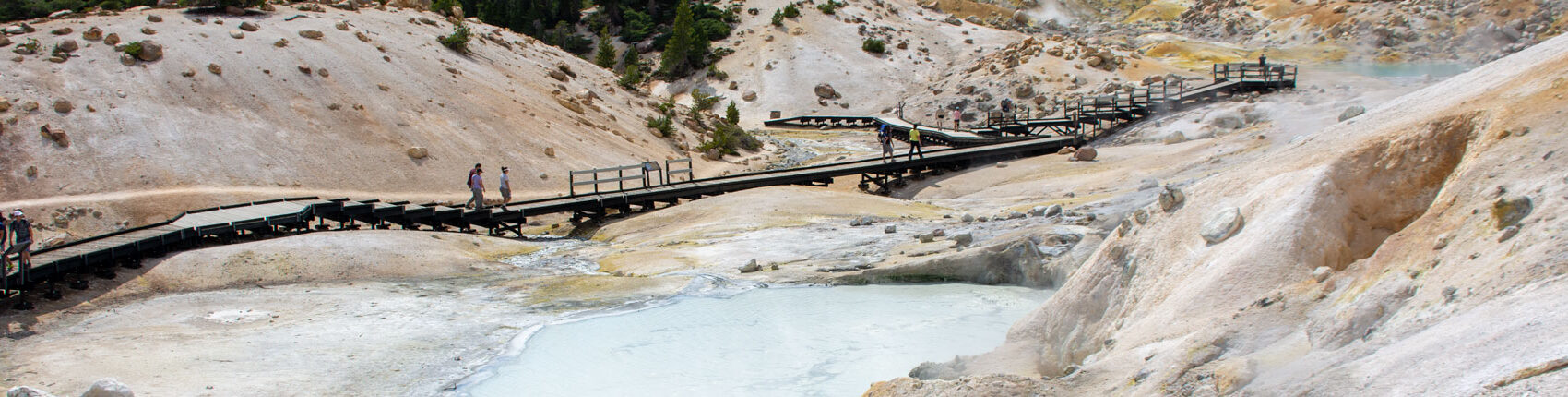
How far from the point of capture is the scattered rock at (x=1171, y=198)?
10.5 metres

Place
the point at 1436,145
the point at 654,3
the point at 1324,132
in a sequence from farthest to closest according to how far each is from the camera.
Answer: the point at 654,3, the point at 1324,132, the point at 1436,145

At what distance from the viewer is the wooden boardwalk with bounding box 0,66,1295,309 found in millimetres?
16531

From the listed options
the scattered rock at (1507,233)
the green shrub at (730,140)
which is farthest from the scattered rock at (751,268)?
the green shrub at (730,140)

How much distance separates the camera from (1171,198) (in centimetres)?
1060

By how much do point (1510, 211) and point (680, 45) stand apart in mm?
57574

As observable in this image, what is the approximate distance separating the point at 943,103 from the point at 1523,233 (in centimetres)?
4659

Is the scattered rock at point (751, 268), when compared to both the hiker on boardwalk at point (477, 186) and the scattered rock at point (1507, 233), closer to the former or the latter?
the hiker on boardwalk at point (477, 186)

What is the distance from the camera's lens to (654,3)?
7488cm

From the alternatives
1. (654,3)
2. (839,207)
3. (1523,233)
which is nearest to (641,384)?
(1523,233)

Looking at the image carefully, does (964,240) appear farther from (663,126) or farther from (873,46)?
(873,46)

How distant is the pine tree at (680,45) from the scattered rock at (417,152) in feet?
111

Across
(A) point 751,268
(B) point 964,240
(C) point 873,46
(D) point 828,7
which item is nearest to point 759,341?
(A) point 751,268

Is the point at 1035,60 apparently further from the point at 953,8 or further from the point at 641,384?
the point at 641,384

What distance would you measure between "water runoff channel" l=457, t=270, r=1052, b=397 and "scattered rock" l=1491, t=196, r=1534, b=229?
567 centimetres
